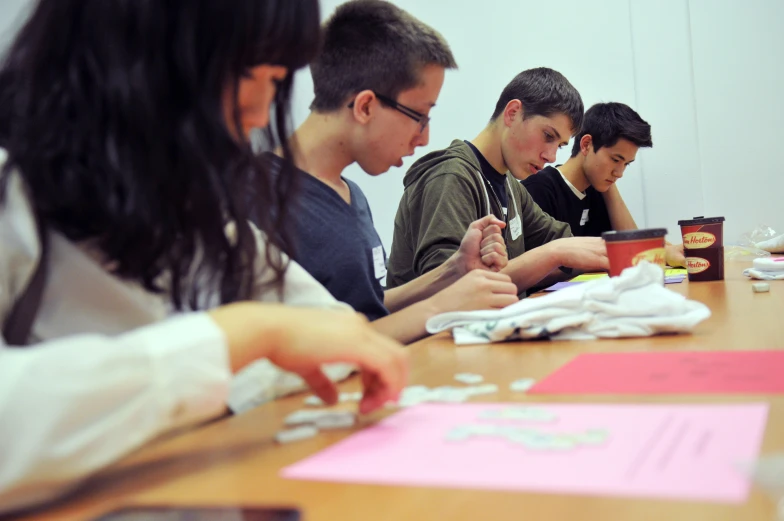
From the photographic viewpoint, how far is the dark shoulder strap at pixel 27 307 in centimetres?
64

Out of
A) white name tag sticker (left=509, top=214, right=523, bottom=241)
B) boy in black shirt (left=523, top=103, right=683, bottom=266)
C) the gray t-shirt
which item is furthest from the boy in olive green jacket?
boy in black shirt (left=523, top=103, right=683, bottom=266)

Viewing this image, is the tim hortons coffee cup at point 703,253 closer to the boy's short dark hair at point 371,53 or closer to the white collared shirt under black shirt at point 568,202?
the boy's short dark hair at point 371,53

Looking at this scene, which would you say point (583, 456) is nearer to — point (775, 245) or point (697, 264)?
point (697, 264)

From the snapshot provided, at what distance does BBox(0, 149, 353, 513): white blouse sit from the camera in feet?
1.63

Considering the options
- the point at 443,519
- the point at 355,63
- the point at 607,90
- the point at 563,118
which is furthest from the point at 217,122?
the point at 607,90

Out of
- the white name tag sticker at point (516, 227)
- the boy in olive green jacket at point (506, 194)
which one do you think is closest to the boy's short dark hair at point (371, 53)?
the boy in olive green jacket at point (506, 194)

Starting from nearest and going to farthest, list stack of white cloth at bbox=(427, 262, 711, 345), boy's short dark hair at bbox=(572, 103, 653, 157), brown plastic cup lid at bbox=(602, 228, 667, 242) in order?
stack of white cloth at bbox=(427, 262, 711, 345), brown plastic cup lid at bbox=(602, 228, 667, 242), boy's short dark hair at bbox=(572, 103, 653, 157)

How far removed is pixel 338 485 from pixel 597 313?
712mm

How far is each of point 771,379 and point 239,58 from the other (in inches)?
24.4

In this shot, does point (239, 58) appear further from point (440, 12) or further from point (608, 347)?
point (440, 12)

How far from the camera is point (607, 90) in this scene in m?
3.72

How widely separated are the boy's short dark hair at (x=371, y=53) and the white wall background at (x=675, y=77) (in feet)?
6.21

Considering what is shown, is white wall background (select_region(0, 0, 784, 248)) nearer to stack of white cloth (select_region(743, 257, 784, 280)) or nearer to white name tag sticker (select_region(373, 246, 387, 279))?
stack of white cloth (select_region(743, 257, 784, 280))

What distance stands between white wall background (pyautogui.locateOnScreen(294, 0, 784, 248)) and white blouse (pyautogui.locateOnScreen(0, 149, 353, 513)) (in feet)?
9.68
